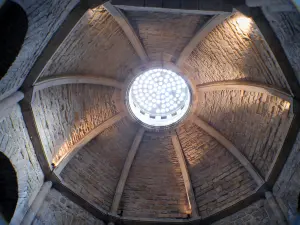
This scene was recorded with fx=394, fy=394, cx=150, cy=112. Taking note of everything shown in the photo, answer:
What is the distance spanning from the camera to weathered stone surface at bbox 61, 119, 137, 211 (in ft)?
32.8

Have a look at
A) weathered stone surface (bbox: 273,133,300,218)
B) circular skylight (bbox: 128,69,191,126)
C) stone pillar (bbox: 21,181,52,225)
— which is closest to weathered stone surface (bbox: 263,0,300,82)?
weathered stone surface (bbox: 273,133,300,218)

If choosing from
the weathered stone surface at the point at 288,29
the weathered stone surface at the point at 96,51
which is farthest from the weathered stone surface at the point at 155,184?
the weathered stone surface at the point at 288,29

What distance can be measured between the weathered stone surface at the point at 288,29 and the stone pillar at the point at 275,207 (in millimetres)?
2946

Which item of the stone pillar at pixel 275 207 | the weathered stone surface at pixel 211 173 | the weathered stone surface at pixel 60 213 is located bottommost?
the stone pillar at pixel 275 207

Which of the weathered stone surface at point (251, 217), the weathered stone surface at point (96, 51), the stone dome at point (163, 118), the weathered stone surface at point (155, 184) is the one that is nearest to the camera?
the weathered stone surface at point (96, 51)

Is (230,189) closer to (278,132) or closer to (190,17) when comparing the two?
(278,132)

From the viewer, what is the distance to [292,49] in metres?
7.30

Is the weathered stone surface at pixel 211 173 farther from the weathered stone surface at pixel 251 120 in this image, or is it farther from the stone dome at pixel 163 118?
the weathered stone surface at pixel 251 120

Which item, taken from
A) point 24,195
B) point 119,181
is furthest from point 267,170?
point 24,195

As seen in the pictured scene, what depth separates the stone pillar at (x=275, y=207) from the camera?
28.0ft

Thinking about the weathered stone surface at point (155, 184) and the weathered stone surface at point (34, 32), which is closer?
the weathered stone surface at point (34, 32)

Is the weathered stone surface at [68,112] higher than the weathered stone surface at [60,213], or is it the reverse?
the weathered stone surface at [68,112]

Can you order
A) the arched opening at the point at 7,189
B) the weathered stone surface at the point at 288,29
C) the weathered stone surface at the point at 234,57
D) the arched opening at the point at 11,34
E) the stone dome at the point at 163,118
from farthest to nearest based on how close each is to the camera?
the stone dome at the point at 163,118 < the weathered stone surface at the point at 234,57 < the arched opening at the point at 7,189 < the arched opening at the point at 11,34 < the weathered stone surface at the point at 288,29

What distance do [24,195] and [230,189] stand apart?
5037mm
